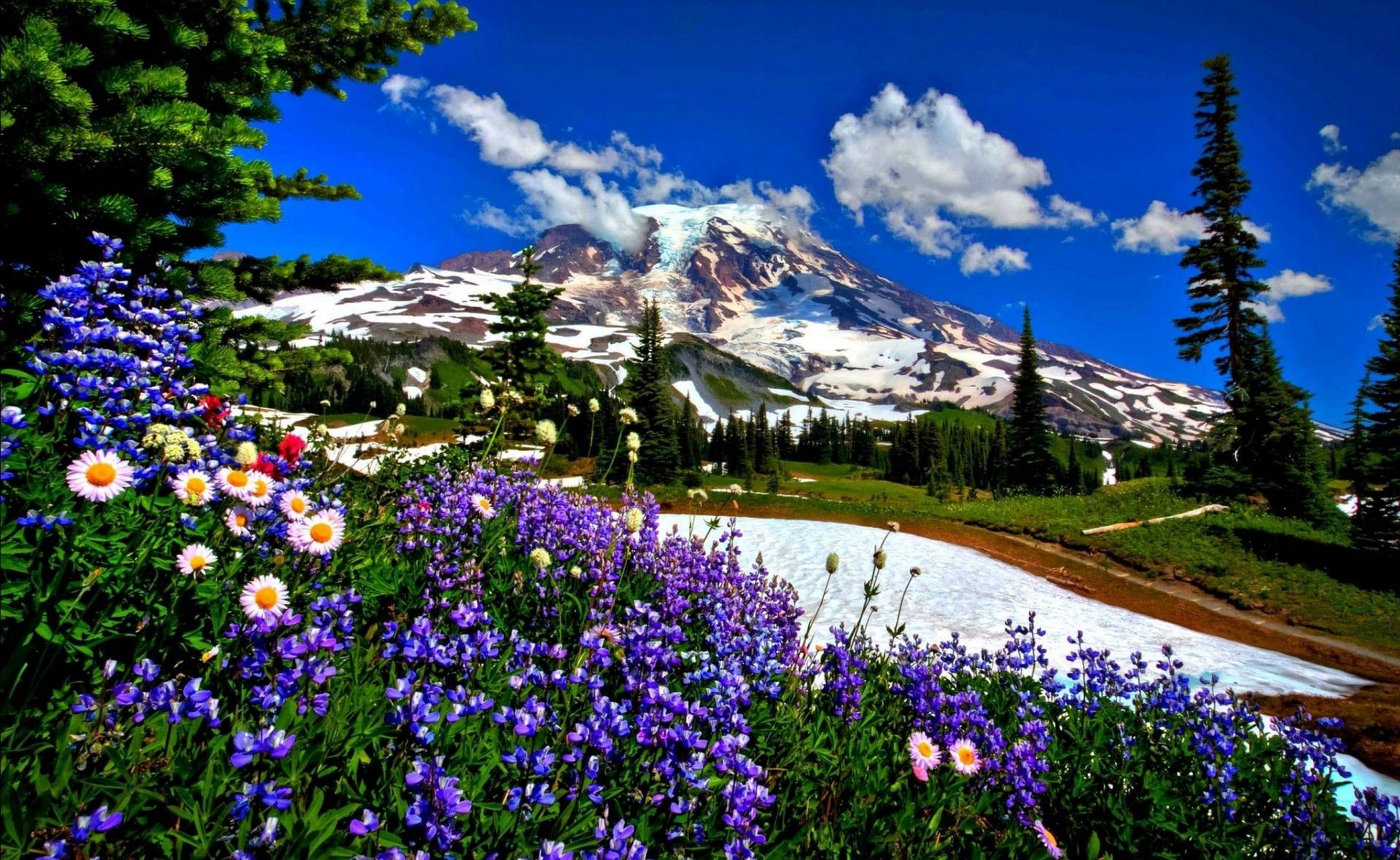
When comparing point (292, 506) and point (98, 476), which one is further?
point (292, 506)

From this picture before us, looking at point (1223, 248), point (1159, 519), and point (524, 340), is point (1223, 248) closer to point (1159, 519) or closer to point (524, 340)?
point (1159, 519)

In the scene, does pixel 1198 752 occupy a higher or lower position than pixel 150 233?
lower

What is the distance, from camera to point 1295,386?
29.5 m

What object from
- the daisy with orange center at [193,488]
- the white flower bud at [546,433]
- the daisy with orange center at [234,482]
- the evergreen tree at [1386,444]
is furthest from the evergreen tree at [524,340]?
the evergreen tree at [1386,444]

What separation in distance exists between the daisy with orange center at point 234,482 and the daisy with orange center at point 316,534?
27 centimetres

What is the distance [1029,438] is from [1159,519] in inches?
1080

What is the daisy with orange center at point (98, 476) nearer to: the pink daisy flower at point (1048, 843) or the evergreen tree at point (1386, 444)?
the pink daisy flower at point (1048, 843)

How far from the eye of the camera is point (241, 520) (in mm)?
2768

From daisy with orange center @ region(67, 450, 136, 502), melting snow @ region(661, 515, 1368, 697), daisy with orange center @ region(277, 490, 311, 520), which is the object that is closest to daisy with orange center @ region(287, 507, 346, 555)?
daisy with orange center @ region(277, 490, 311, 520)

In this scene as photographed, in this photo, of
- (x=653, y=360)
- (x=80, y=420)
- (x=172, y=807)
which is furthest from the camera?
(x=653, y=360)

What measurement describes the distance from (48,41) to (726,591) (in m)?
5.79

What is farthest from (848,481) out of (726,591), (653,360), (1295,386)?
(726,591)

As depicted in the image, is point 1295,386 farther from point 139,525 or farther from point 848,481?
point 848,481

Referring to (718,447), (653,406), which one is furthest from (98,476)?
(718,447)
